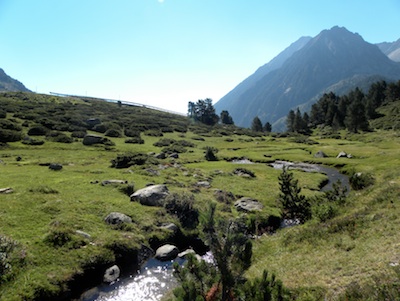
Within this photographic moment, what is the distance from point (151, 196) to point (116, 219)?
5500 millimetres

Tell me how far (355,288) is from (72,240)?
17863 mm

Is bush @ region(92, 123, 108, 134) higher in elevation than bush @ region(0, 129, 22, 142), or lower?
higher

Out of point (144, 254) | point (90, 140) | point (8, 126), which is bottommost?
point (144, 254)

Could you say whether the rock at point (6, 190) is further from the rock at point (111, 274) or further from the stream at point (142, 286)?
the stream at point (142, 286)

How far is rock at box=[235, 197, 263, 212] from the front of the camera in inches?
1221

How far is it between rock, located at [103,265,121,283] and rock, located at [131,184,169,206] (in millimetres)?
9657

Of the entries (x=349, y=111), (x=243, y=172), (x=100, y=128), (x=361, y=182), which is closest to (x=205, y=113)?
(x=349, y=111)

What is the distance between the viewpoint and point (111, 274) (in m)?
18.4

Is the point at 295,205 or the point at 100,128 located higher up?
the point at 100,128

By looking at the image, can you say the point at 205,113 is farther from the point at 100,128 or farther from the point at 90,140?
the point at 90,140

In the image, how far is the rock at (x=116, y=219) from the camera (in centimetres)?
2356

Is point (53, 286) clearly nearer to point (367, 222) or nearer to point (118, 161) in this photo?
point (367, 222)

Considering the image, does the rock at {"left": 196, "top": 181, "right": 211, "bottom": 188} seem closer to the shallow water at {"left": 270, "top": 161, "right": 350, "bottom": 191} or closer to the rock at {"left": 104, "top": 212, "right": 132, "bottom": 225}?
the rock at {"left": 104, "top": 212, "right": 132, "bottom": 225}

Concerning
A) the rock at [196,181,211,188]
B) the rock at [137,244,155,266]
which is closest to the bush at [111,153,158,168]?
the rock at [196,181,211,188]
